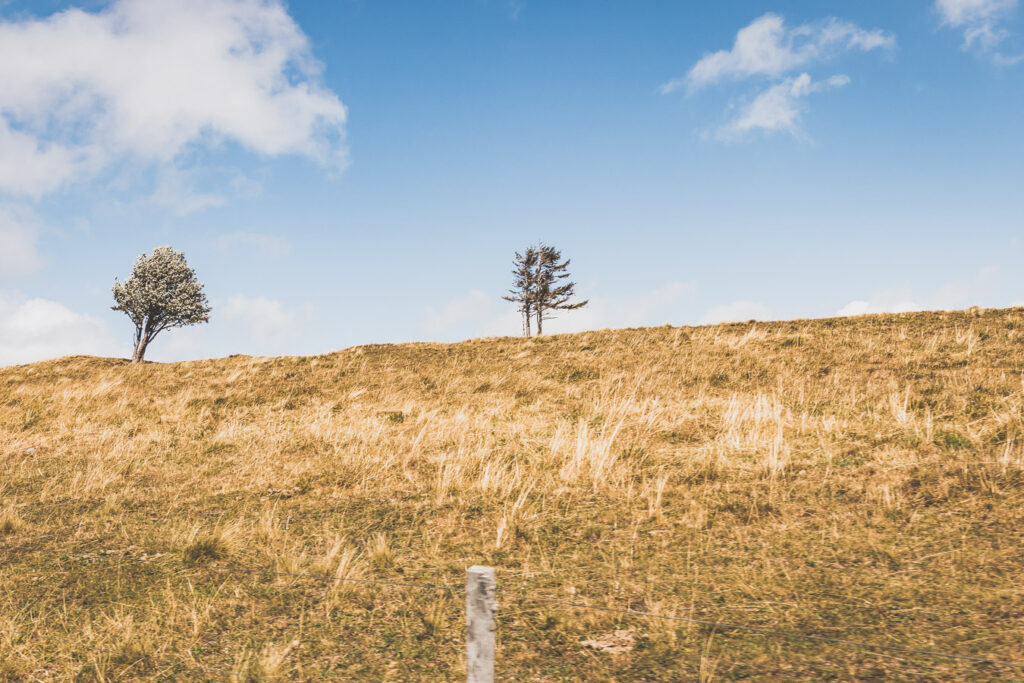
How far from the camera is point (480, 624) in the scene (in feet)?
10.7

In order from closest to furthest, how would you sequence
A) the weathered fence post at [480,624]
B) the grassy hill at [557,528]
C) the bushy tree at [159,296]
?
1. the weathered fence post at [480,624]
2. the grassy hill at [557,528]
3. the bushy tree at [159,296]

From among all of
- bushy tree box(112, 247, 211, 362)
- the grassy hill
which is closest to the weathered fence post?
the grassy hill

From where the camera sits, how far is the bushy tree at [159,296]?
4747 cm

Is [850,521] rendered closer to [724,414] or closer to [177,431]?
[724,414]

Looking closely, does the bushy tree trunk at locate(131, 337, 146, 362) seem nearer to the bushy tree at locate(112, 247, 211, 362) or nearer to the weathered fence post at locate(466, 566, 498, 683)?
the bushy tree at locate(112, 247, 211, 362)

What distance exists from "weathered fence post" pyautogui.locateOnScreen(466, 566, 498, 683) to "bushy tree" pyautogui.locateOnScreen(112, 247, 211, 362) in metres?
53.0

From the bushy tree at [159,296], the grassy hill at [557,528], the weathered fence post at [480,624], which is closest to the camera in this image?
the weathered fence post at [480,624]

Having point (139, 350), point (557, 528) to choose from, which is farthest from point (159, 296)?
point (557, 528)

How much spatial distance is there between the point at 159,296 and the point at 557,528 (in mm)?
50564

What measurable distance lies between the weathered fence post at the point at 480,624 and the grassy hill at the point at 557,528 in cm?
160

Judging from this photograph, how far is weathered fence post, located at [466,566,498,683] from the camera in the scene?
318cm

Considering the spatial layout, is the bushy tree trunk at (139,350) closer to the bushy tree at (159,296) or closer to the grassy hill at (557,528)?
the bushy tree at (159,296)

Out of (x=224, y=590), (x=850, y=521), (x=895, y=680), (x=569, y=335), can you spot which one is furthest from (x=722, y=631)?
(x=569, y=335)

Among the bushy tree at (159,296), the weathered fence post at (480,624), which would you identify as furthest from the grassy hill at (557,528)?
the bushy tree at (159,296)
